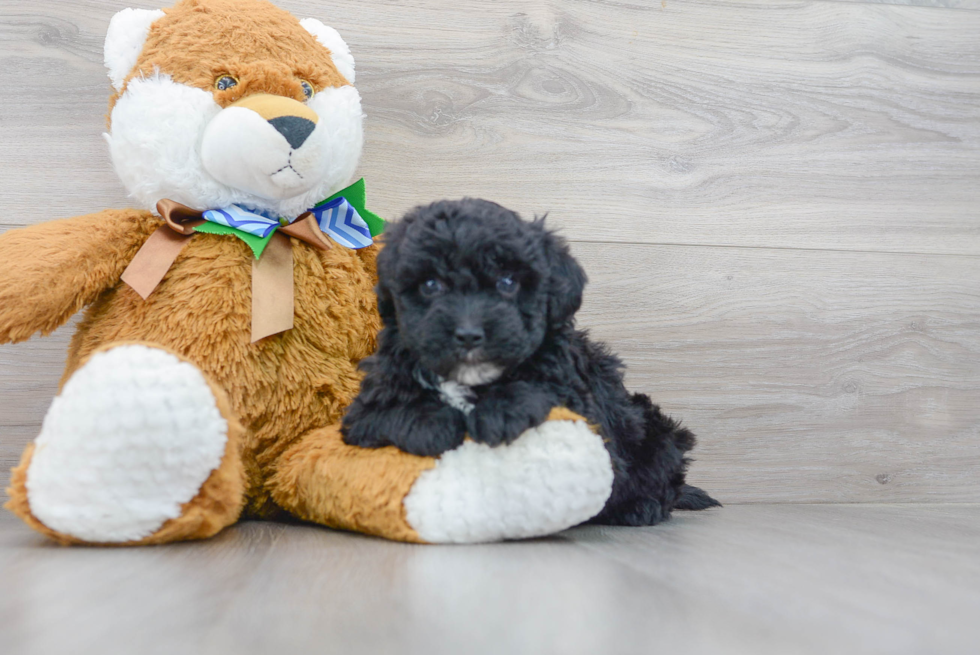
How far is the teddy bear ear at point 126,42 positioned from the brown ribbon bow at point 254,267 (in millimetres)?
186

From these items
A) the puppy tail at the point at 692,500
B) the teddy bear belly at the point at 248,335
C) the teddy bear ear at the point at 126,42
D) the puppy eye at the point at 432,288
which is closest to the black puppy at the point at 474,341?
the puppy eye at the point at 432,288

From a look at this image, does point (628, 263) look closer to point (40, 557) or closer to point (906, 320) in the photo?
point (906, 320)

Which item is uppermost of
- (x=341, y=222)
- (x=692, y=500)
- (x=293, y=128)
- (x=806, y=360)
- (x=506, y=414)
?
(x=293, y=128)

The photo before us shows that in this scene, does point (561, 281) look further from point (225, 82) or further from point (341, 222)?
point (225, 82)

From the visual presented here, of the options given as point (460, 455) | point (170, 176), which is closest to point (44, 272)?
point (170, 176)

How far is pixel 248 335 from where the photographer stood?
0.96 m

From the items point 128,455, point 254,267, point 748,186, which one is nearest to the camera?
point 128,455

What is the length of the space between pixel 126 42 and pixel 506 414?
2.26ft

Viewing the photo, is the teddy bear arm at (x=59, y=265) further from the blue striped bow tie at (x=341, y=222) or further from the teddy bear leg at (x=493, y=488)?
the teddy bear leg at (x=493, y=488)

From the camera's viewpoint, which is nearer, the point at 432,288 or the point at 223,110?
the point at 432,288

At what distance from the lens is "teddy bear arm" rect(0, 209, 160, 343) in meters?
0.89

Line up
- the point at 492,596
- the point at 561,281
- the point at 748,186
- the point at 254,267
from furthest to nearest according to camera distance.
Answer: the point at 748,186
the point at 254,267
the point at 561,281
the point at 492,596

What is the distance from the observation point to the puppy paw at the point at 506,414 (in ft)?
2.65

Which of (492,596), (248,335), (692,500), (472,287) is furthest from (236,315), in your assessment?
(692,500)
